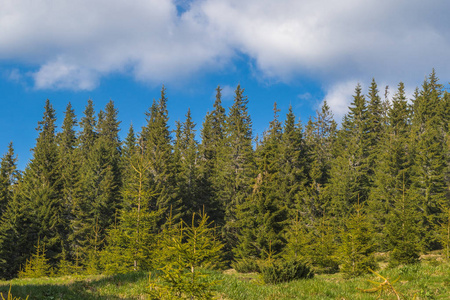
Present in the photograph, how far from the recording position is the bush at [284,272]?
45.9 ft

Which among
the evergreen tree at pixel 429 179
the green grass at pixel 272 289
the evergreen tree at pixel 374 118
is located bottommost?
the green grass at pixel 272 289

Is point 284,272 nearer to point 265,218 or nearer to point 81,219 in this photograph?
point 265,218

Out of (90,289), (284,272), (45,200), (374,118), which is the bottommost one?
(90,289)

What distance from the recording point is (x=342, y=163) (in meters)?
46.4

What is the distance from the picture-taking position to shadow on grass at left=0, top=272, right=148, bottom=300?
10.7m

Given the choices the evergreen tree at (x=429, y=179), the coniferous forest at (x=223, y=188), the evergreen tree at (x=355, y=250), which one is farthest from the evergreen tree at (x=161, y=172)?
the evergreen tree at (x=429, y=179)

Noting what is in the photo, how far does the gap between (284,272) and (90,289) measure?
8482 mm

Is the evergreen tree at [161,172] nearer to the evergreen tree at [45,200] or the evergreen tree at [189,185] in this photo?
the evergreen tree at [189,185]

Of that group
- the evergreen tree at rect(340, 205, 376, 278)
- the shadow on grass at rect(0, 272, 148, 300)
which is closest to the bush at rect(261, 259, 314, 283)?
the evergreen tree at rect(340, 205, 376, 278)

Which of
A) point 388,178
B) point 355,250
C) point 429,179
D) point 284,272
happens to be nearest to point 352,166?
point 388,178

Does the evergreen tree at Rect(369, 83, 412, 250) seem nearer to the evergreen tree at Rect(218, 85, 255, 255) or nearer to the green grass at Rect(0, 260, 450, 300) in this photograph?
the evergreen tree at Rect(218, 85, 255, 255)

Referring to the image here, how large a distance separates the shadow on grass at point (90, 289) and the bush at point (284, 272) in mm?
5540

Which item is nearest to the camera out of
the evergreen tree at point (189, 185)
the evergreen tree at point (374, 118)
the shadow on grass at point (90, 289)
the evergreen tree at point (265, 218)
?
the shadow on grass at point (90, 289)

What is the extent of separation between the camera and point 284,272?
46.3 ft
